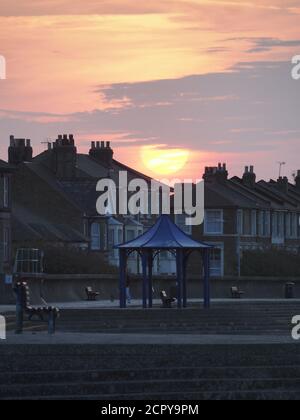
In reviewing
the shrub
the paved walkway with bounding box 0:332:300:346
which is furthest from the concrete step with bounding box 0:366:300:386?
the shrub

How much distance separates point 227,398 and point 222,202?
8467 centimetres

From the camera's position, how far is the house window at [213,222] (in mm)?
109188

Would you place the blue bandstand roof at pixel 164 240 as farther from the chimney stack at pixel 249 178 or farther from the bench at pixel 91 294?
the chimney stack at pixel 249 178

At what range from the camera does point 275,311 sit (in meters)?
55.8

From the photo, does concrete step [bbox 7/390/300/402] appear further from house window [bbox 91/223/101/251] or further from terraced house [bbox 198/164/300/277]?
terraced house [bbox 198/164/300/277]

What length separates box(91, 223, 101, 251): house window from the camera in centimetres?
9469

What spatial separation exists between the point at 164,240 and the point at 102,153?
50.5 m

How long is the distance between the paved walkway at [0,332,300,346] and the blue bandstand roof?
18466 millimetres

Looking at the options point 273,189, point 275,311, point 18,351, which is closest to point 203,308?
point 275,311

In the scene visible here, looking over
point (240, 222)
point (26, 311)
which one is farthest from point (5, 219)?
point (240, 222)

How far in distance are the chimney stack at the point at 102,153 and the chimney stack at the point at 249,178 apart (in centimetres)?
1714

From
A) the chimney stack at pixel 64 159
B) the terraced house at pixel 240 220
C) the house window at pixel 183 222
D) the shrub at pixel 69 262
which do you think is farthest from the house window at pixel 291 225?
the shrub at pixel 69 262

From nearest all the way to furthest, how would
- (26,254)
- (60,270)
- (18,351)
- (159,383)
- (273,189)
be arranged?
(159,383) → (18,351) → (26,254) → (60,270) → (273,189)
